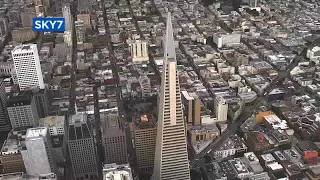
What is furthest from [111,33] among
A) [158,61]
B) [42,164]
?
[42,164]

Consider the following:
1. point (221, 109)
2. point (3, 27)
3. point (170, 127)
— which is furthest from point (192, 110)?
point (3, 27)

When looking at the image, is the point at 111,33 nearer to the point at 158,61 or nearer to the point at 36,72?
the point at 158,61

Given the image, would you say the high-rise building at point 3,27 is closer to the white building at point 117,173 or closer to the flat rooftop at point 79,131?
the flat rooftop at point 79,131

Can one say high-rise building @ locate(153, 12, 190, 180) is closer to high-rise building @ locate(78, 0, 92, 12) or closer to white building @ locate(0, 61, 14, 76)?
white building @ locate(0, 61, 14, 76)

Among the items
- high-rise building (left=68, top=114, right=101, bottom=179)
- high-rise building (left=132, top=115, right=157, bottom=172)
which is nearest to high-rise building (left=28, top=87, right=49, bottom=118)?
high-rise building (left=68, top=114, right=101, bottom=179)

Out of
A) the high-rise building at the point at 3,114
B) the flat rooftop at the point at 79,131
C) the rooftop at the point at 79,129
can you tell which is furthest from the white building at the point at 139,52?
the flat rooftop at the point at 79,131

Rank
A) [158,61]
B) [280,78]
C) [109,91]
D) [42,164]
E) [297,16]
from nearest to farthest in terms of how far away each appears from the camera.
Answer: [42,164]
[109,91]
[280,78]
[158,61]
[297,16]
